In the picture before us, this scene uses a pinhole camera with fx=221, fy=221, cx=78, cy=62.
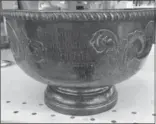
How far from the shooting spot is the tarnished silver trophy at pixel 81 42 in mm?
387

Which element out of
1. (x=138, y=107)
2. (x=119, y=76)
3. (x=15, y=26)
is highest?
(x=15, y=26)

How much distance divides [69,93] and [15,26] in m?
0.20

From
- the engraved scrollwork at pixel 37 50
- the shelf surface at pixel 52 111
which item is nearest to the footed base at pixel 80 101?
the shelf surface at pixel 52 111

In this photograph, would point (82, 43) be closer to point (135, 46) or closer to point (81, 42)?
point (81, 42)

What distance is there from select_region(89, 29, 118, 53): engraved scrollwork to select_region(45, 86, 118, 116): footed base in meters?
0.14

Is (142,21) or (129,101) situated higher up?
(142,21)

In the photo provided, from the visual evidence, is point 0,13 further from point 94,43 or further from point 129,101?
point 129,101

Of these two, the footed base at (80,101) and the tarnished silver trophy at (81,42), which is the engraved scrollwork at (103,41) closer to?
the tarnished silver trophy at (81,42)

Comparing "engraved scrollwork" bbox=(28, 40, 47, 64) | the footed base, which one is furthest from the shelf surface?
"engraved scrollwork" bbox=(28, 40, 47, 64)

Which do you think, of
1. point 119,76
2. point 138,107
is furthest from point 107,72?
point 138,107

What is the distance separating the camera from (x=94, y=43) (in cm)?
40

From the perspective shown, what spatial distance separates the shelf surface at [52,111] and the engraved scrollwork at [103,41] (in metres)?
0.18

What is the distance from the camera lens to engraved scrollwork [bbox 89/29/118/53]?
0.40 m

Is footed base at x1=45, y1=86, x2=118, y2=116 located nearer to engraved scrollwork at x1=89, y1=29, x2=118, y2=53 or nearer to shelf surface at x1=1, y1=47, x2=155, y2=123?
shelf surface at x1=1, y1=47, x2=155, y2=123
